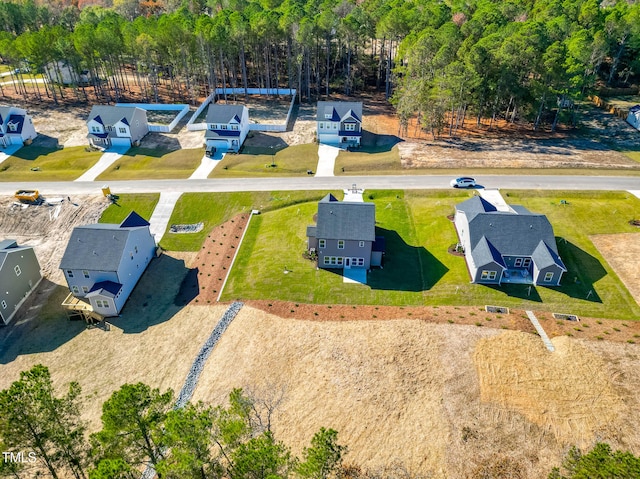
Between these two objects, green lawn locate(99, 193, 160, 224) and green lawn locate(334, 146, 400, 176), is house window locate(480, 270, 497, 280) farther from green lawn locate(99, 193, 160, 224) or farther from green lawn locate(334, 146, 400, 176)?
green lawn locate(99, 193, 160, 224)

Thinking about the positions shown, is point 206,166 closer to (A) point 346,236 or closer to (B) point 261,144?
(B) point 261,144

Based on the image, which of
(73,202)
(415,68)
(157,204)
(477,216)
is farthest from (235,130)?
(477,216)

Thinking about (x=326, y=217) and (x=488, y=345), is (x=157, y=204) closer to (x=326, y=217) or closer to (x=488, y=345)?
(x=326, y=217)

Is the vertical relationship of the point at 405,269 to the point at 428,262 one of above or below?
below

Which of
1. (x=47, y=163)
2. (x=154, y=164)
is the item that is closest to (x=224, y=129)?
(x=154, y=164)

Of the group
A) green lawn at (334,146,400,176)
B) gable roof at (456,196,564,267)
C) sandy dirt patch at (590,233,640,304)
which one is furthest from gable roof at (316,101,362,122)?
sandy dirt patch at (590,233,640,304)

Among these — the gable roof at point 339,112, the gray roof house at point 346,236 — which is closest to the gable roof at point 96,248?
the gray roof house at point 346,236

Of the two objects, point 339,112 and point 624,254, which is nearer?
point 624,254
